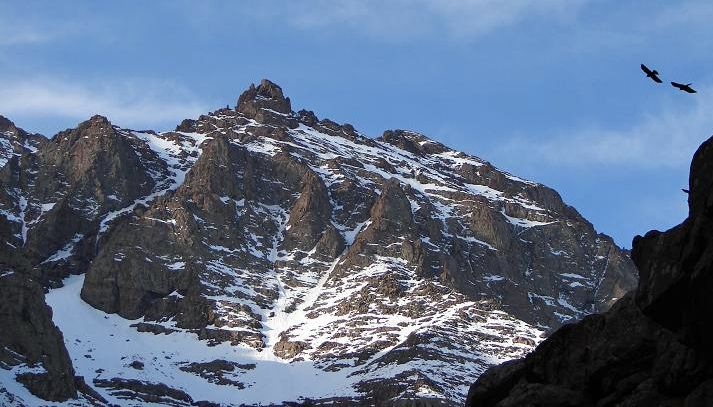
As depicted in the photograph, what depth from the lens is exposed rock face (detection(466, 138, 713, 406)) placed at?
2958 cm

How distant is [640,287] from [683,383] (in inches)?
105

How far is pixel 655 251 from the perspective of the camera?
32.2m

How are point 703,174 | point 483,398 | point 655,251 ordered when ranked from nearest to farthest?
1. point 703,174
2. point 655,251
3. point 483,398

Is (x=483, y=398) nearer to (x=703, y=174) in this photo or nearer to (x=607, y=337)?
(x=607, y=337)

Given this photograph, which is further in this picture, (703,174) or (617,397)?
(617,397)

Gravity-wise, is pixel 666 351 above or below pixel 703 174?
below

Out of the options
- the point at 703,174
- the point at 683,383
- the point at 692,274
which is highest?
the point at 703,174

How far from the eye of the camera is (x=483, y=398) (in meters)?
38.6

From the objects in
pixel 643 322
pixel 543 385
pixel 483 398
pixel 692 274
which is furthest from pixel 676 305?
pixel 483 398

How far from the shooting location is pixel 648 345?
3338 centimetres

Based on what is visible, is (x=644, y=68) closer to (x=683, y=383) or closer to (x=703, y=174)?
(x=703, y=174)

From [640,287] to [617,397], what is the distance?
3153 millimetres

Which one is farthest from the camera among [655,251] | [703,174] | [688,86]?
[655,251]

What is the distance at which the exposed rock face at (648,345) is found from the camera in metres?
29.6
